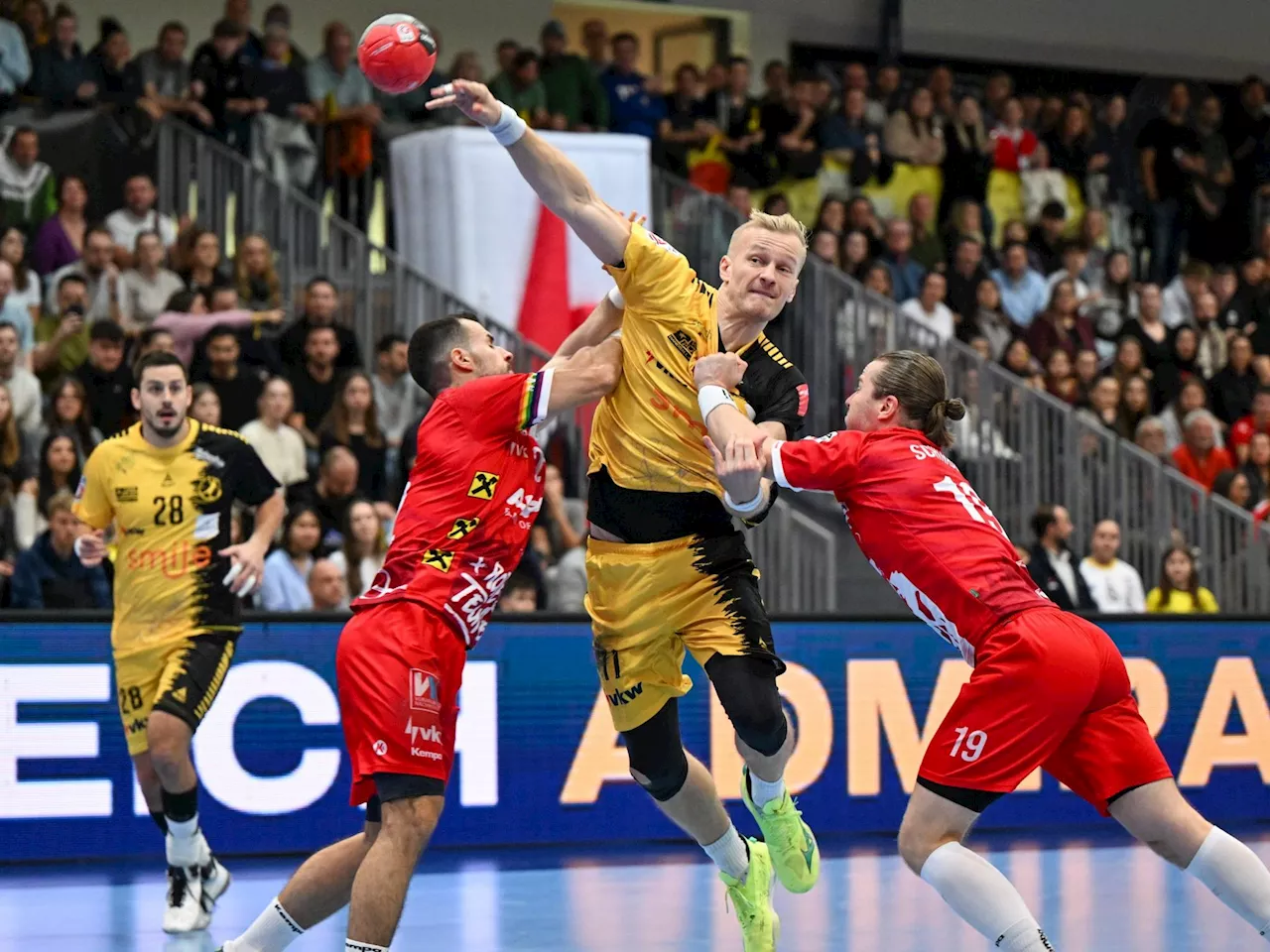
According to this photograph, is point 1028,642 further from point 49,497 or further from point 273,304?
point 273,304

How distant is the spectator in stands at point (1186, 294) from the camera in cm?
1748

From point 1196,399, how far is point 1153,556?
254cm

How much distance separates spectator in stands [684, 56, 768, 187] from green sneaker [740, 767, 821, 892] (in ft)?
33.5

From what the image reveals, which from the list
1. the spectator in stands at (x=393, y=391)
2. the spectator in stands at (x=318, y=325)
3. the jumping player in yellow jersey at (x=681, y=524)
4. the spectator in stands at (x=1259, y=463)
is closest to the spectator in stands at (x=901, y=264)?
the spectator in stands at (x=1259, y=463)

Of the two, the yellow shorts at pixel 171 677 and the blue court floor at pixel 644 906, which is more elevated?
the yellow shorts at pixel 171 677

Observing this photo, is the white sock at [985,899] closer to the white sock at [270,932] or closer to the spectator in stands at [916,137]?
the white sock at [270,932]

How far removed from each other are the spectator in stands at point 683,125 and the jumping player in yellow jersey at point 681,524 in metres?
9.71

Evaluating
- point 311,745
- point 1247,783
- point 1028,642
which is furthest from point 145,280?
point 1028,642

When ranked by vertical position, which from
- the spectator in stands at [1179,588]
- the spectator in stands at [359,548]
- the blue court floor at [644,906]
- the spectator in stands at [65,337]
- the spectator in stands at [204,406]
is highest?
the spectator in stands at [65,337]

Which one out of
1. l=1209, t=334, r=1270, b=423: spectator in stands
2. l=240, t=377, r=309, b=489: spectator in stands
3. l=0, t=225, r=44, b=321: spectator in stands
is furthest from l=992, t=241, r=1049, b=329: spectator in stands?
l=0, t=225, r=44, b=321: spectator in stands

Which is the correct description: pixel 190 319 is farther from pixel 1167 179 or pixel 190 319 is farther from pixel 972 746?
pixel 1167 179

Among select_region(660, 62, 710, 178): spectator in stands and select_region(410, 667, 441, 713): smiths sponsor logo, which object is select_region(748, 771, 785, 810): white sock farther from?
select_region(660, 62, 710, 178): spectator in stands

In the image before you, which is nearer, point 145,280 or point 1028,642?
point 1028,642

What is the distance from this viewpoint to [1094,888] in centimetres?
866
